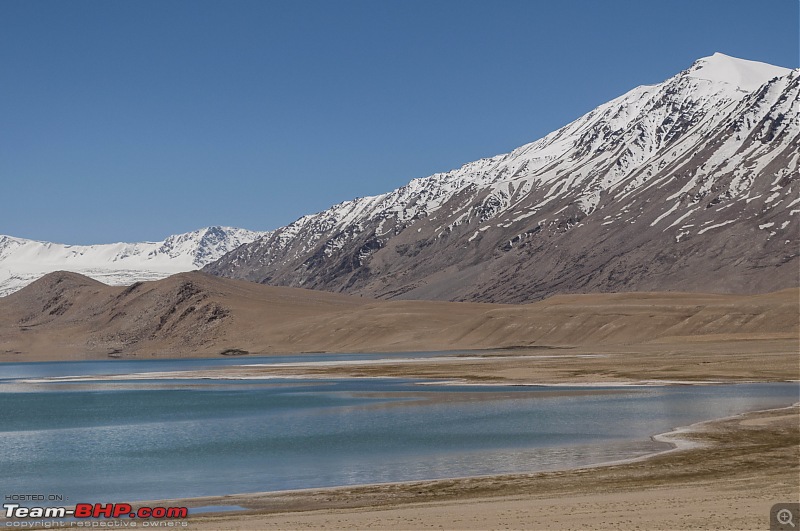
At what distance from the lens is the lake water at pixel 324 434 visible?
42594 mm

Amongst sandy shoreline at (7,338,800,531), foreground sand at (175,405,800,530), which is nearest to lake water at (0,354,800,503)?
sandy shoreline at (7,338,800,531)

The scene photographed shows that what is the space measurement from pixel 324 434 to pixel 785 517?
114 feet

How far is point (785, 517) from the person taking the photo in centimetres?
2588

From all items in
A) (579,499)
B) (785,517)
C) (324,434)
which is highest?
(785,517)

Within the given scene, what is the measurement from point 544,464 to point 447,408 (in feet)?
94.0

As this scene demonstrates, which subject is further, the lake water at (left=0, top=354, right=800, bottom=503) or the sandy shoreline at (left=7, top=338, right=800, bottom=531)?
the lake water at (left=0, top=354, right=800, bottom=503)

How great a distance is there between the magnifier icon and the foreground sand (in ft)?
1.24

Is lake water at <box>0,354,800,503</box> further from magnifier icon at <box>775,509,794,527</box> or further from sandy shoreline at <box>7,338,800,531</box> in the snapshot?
magnifier icon at <box>775,509,794,527</box>

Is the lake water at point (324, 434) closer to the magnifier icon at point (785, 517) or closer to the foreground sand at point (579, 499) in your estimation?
the foreground sand at point (579, 499)

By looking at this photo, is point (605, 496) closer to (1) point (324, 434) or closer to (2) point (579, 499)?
(2) point (579, 499)

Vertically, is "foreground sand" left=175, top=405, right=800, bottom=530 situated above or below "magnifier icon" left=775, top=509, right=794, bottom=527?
below

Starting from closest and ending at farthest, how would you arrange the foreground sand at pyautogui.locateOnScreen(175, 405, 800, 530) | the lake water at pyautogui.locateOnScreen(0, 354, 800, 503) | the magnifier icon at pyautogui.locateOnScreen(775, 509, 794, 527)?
the magnifier icon at pyautogui.locateOnScreen(775, 509, 794, 527) < the foreground sand at pyautogui.locateOnScreen(175, 405, 800, 530) < the lake water at pyautogui.locateOnScreen(0, 354, 800, 503)

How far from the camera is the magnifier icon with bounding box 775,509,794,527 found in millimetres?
25344

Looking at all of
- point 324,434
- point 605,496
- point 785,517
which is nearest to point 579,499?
point 605,496
